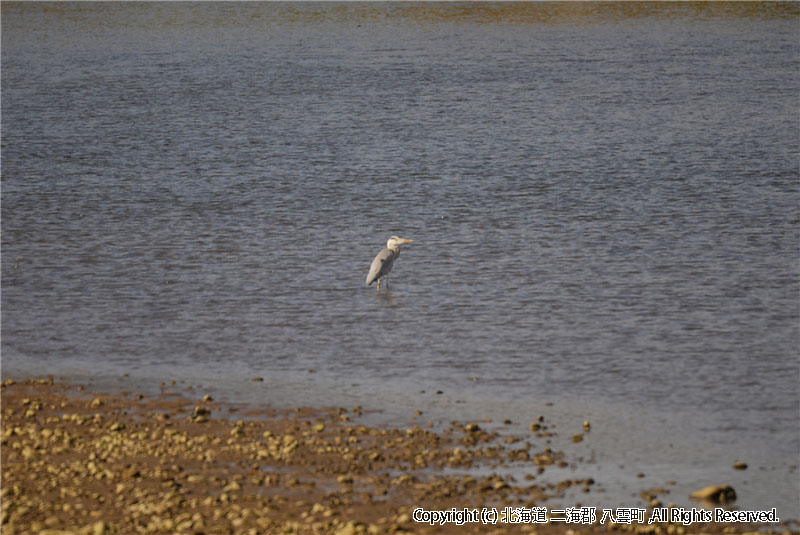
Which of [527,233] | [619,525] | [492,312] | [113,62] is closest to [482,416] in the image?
[619,525]

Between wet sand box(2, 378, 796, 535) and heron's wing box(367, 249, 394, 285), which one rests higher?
wet sand box(2, 378, 796, 535)

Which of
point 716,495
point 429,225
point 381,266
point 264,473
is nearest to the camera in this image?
point 716,495

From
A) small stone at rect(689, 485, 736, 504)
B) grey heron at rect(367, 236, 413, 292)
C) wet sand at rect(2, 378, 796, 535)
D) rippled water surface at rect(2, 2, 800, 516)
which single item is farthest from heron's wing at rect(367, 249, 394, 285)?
small stone at rect(689, 485, 736, 504)

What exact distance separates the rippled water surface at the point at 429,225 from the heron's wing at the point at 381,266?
Answer: 0.45 m

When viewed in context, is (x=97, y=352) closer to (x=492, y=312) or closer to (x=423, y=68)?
(x=492, y=312)

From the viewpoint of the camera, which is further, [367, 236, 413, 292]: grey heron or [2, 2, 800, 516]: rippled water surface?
[367, 236, 413, 292]: grey heron

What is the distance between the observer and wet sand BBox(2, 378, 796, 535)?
11031 millimetres

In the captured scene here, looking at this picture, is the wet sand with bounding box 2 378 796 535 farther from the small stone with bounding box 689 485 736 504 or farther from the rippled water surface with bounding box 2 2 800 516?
the rippled water surface with bounding box 2 2 800 516

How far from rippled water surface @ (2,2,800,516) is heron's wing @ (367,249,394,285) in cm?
45

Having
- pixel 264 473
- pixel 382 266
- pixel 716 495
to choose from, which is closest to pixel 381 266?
pixel 382 266

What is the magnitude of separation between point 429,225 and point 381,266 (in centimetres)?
555

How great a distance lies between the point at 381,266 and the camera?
68.3ft

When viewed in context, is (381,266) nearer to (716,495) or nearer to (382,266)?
(382,266)

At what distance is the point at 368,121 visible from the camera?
139 ft
